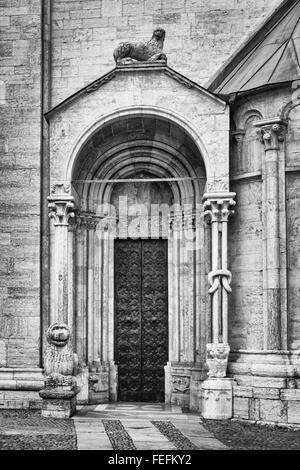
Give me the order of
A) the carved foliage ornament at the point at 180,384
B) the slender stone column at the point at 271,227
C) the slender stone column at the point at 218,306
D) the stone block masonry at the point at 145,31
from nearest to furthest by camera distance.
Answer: the slender stone column at the point at 271,227
the slender stone column at the point at 218,306
the carved foliage ornament at the point at 180,384
the stone block masonry at the point at 145,31

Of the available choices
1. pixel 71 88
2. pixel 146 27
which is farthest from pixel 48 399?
pixel 146 27

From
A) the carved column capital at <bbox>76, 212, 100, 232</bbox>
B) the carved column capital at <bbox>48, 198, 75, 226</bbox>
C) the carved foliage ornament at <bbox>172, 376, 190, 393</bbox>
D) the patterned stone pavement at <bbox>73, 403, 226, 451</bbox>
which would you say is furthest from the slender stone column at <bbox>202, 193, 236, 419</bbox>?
the carved column capital at <bbox>76, 212, 100, 232</bbox>

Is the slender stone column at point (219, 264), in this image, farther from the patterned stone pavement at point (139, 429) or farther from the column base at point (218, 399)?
the patterned stone pavement at point (139, 429)

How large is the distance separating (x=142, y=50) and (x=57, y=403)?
704cm

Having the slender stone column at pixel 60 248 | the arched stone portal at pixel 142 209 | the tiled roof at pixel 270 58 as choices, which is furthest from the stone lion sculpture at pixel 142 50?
the slender stone column at pixel 60 248

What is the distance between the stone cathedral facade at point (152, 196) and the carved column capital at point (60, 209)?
3 centimetres

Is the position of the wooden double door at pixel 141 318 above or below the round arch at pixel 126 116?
below

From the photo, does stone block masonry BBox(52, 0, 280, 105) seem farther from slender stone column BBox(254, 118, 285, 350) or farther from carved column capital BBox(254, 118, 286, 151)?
slender stone column BBox(254, 118, 285, 350)

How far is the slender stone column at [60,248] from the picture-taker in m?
16.8

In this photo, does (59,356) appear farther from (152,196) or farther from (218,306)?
(152,196)

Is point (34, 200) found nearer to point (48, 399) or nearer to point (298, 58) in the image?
point (48, 399)

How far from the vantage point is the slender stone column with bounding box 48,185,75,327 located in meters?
16.8

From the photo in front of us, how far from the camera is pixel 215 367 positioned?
1593 centimetres

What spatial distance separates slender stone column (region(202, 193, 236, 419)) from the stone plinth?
96.7 inches
